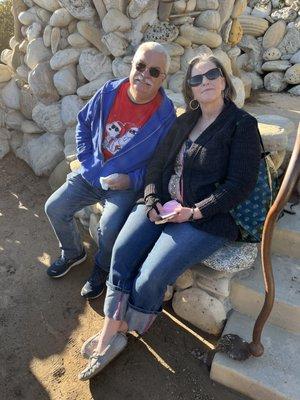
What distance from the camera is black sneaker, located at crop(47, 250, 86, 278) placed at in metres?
3.04

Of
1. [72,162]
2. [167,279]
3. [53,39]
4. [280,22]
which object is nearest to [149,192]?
[167,279]

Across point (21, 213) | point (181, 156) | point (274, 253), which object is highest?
point (181, 156)

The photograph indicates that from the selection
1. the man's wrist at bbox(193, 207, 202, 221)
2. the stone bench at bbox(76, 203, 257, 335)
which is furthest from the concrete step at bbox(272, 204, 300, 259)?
the man's wrist at bbox(193, 207, 202, 221)

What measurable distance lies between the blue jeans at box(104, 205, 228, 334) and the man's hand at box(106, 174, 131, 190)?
31 cm

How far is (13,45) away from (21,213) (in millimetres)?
2173

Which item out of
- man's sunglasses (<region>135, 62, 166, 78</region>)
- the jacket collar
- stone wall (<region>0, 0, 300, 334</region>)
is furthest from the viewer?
stone wall (<region>0, 0, 300, 334</region>)

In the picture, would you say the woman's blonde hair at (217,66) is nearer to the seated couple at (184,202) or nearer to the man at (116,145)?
the seated couple at (184,202)

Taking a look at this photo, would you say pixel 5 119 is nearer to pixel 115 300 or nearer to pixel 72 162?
pixel 72 162

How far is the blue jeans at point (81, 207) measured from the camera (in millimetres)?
2613

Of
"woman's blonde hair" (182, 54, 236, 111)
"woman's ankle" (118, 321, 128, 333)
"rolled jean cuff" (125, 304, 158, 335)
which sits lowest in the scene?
"woman's ankle" (118, 321, 128, 333)

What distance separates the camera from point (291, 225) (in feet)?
8.89

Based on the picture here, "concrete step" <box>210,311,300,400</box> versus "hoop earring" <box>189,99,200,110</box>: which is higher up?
"hoop earring" <box>189,99,200,110</box>

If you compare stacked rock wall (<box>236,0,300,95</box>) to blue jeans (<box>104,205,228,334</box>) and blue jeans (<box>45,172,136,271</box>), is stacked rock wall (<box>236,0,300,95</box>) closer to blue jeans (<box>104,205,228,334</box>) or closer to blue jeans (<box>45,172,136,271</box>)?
blue jeans (<box>45,172,136,271</box>)

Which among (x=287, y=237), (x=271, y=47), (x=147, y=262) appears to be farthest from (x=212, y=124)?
(x=271, y=47)
